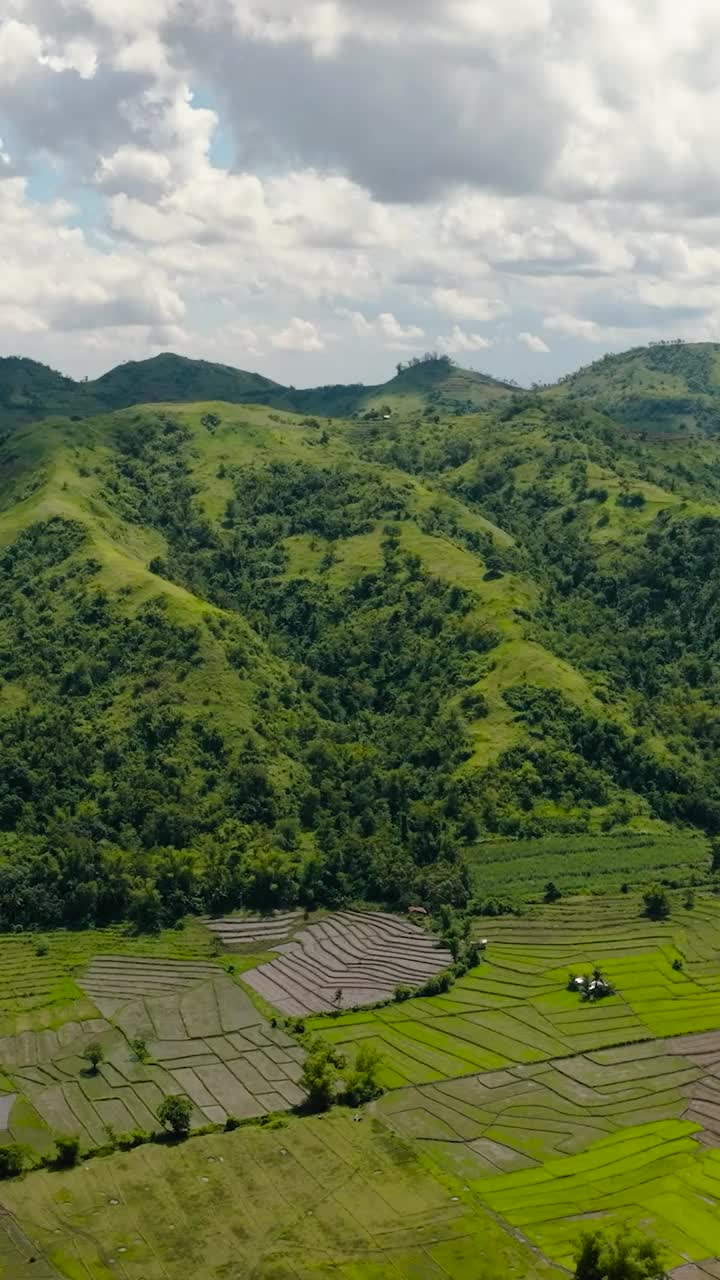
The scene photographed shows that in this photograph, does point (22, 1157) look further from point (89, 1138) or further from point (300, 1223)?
point (300, 1223)

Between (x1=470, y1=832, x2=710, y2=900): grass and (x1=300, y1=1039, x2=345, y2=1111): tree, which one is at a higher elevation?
(x1=470, y1=832, x2=710, y2=900): grass

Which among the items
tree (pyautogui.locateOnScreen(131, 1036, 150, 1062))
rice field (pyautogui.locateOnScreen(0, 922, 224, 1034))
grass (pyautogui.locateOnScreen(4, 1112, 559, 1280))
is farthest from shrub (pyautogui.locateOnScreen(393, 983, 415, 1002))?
grass (pyautogui.locateOnScreen(4, 1112, 559, 1280))

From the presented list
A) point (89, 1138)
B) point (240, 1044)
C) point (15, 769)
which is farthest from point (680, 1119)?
point (15, 769)

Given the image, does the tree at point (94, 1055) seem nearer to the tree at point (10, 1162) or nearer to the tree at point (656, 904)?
the tree at point (10, 1162)

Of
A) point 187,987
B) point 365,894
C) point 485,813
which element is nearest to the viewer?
point 187,987

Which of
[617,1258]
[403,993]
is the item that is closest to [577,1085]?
[403,993]

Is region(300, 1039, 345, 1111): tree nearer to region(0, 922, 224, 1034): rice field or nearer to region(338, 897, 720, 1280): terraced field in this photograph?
region(338, 897, 720, 1280): terraced field
